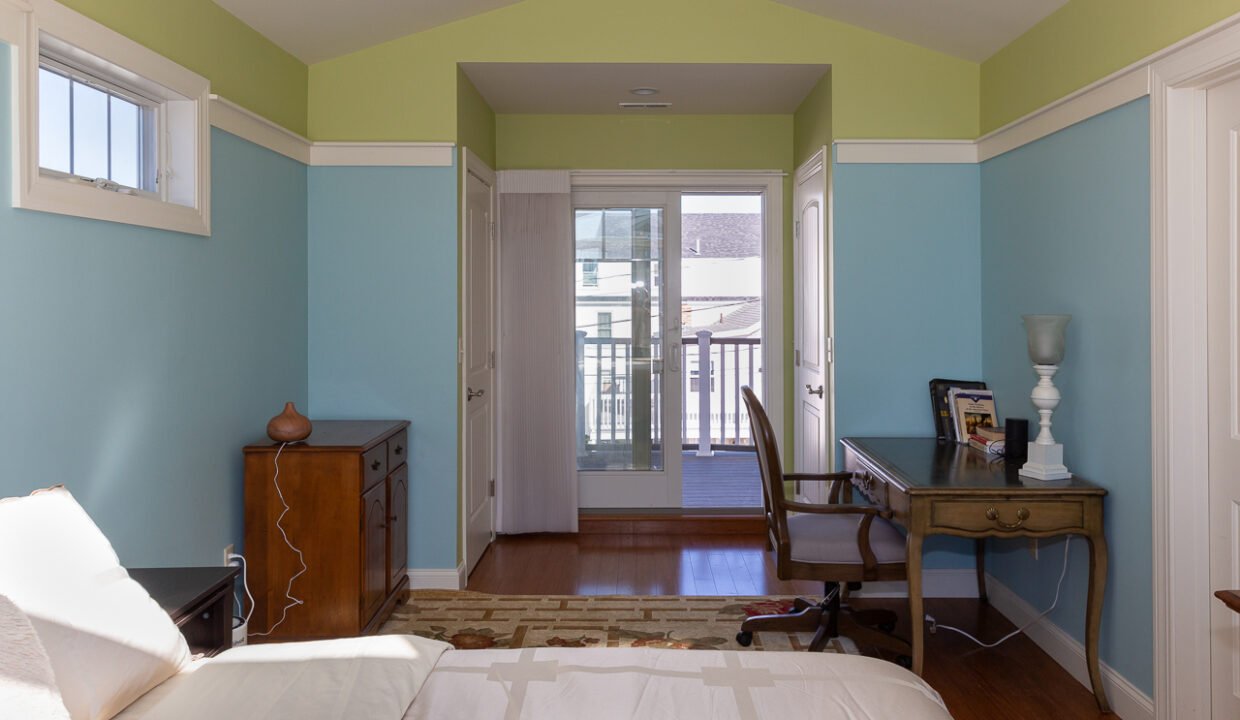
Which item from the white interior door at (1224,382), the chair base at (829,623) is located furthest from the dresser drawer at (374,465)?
the white interior door at (1224,382)

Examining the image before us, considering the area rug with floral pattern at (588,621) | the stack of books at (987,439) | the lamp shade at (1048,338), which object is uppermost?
the lamp shade at (1048,338)

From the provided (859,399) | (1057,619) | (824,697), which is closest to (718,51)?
(859,399)

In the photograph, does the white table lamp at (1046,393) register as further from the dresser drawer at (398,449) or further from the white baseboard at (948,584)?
the dresser drawer at (398,449)

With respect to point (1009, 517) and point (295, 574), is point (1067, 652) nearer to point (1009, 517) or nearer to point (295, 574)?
point (1009, 517)

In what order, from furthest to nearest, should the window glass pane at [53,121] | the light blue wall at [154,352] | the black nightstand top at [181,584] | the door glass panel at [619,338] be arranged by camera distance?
the door glass panel at [619,338]
the window glass pane at [53,121]
the light blue wall at [154,352]
the black nightstand top at [181,584]

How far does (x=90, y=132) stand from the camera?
265 cm

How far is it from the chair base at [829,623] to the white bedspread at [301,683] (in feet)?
5.84

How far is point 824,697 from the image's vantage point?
5.69ft

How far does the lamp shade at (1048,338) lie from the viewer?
301 centimetres

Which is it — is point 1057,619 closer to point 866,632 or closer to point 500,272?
point 866,632

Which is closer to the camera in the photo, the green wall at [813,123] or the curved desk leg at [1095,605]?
the curved desk leg at [1095,605]

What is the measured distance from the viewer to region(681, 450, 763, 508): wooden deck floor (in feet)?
19.0

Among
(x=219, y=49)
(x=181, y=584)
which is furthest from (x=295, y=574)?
(x=219, y=49)

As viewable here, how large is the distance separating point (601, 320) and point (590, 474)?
0.93 metres
